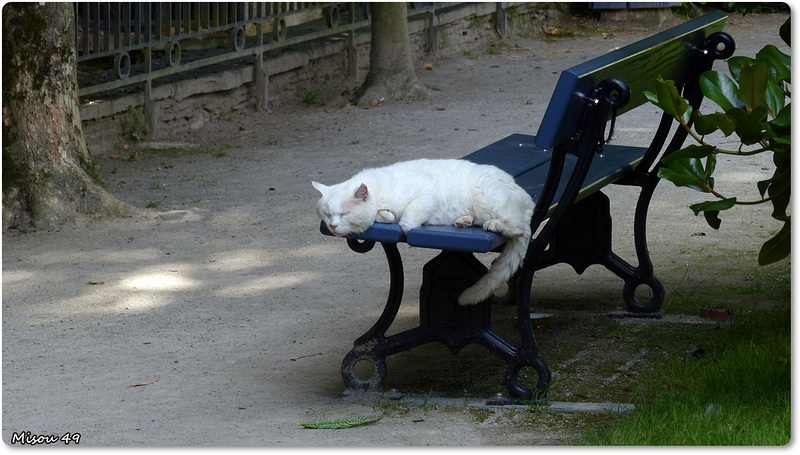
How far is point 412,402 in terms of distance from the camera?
3721 mm

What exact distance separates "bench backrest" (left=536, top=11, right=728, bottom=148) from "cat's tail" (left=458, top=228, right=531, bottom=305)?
42cm

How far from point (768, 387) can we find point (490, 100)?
697 centimetres

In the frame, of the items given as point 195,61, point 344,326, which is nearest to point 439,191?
point 344,326

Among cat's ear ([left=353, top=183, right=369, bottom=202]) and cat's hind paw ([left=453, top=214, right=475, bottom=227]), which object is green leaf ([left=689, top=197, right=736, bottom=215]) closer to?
cat's hind paw ([left=453, top=214, right=475, bottom=227])

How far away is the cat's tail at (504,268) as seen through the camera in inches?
141

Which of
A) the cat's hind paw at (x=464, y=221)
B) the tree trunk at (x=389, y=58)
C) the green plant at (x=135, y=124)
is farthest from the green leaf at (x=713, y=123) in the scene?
the tree trunk at (x=389, y=58)

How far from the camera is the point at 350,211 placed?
356 cm

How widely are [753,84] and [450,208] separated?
1128 millimetres

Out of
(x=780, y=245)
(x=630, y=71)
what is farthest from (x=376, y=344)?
(x=780, y=245)

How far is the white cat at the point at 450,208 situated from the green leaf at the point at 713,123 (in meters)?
0.72

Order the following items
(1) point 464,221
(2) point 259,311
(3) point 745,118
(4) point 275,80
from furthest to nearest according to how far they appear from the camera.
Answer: (4) point 275,80
(2) point 259,311
(1) point 464,221
(3) point 745,118

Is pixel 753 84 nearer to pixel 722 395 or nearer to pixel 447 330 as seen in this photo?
pixel 722 395

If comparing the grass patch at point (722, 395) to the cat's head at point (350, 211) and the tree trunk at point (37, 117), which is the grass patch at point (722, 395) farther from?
the tree trunk at point (37, 117)

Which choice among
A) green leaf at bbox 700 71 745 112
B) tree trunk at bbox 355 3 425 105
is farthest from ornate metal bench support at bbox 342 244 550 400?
tree trunk at bbox 355 3 425 105
